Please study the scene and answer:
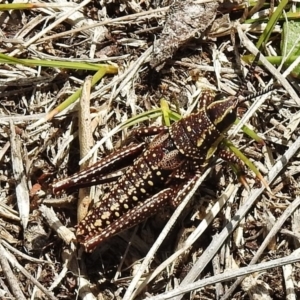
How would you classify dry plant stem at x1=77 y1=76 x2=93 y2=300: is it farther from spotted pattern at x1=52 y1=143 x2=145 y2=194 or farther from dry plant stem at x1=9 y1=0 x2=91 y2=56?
dry plant stem at x1=9 y1=0 x2=91 y2=56

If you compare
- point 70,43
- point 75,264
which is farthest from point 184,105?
point 75,264

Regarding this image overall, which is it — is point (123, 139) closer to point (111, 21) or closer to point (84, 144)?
point (84, 144)

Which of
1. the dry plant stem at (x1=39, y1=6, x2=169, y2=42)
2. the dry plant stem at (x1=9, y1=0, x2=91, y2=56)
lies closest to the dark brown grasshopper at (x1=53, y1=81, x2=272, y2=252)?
the dry plant stem at (x1=39, y1=6, x2=169, y2=42)

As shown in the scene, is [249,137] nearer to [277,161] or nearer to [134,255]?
[277,161]

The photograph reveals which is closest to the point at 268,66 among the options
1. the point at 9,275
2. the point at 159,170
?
the point at 159,170

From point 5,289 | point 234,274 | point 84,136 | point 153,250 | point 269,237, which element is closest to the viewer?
point 234,274

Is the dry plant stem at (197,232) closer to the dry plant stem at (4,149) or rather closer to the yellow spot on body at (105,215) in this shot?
the yellow spot on body at (105,215)
